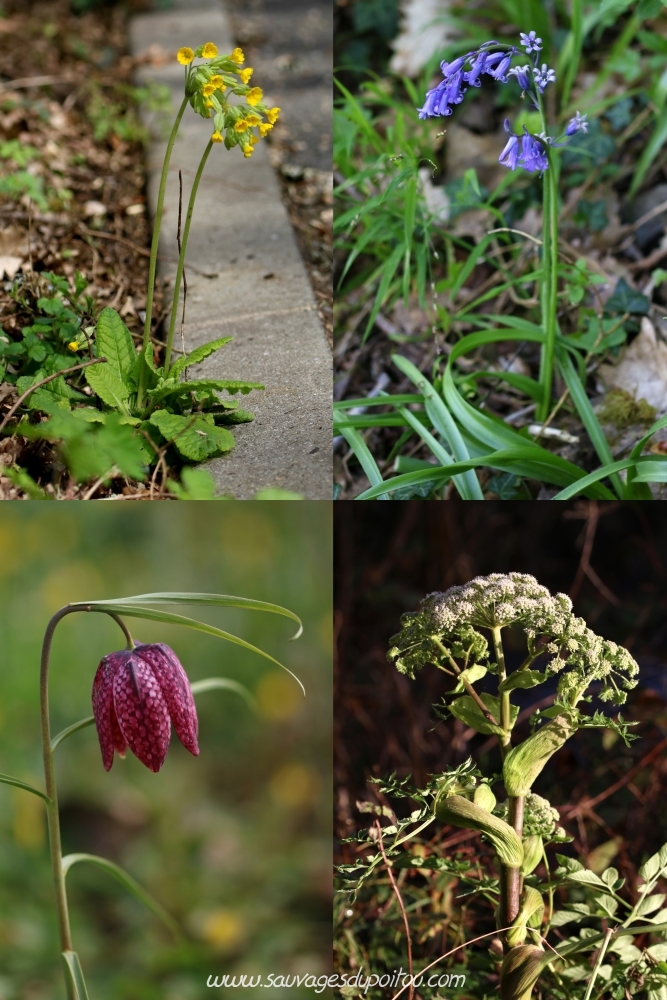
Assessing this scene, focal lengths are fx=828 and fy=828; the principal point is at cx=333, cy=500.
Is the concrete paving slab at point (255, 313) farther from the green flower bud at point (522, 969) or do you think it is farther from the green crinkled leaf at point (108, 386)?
the green flower bud at point (522, 969)

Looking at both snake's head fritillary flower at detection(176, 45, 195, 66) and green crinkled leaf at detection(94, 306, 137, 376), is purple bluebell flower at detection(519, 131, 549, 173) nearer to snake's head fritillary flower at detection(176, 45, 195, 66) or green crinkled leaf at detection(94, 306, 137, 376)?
snake's head fritillary flower at detection(176, 45, 195, 66)

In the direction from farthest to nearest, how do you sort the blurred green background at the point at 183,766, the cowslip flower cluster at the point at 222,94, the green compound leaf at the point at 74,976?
the blurred green background at the point at 183,766 < the cowslip flower cluster at the point at 222,94 < the green compound leaf at the point at 74,976

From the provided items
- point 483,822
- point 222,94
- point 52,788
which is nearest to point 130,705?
point 52,788

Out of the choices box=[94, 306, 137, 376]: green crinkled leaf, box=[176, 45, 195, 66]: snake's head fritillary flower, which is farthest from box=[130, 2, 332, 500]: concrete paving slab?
box=[176, 45, 195, 66]: snake's head fritillary flower

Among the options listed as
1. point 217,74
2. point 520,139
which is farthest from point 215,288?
point 520,139

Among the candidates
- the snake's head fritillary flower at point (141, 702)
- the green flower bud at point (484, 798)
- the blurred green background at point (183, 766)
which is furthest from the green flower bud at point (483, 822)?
the blurred green background at point (183, 766)

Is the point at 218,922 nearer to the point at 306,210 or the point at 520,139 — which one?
the point at 520,139
